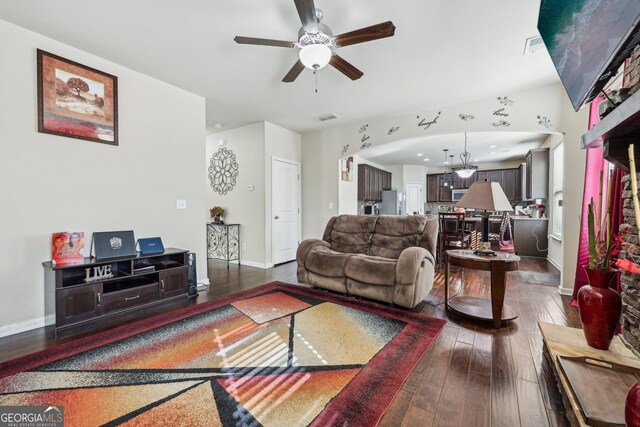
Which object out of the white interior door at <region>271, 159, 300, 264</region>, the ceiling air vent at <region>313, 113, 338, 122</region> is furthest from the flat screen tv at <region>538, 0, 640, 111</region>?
the white interior door at <region>271, 159, 300, 264</region>

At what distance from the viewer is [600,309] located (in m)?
1.53

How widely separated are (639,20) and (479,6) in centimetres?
161

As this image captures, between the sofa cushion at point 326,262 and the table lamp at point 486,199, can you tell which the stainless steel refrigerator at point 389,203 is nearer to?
the sofa cushion at point 326,262

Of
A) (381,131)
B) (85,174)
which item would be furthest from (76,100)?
(381,131)

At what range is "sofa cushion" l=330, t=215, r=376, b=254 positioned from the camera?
3.51 meters

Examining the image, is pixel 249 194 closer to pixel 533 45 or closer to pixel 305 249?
pixel 305 249

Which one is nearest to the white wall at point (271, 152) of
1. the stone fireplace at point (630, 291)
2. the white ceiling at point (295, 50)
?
the white ceiling at point (295, 50)

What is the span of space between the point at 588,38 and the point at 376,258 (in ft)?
7.54

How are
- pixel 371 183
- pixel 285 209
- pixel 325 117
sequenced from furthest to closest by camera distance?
pixel 371 183
pixel 285 209
pixel 325 117

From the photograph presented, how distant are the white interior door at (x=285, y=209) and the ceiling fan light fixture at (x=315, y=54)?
2.88 m

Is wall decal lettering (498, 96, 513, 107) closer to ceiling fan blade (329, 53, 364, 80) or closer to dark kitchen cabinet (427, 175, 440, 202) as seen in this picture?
ceiling fan blade (329, 53, 364, 80)

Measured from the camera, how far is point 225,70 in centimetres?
312

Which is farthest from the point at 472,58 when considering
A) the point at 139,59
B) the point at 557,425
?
the point at 139,59

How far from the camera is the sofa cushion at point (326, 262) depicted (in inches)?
121
